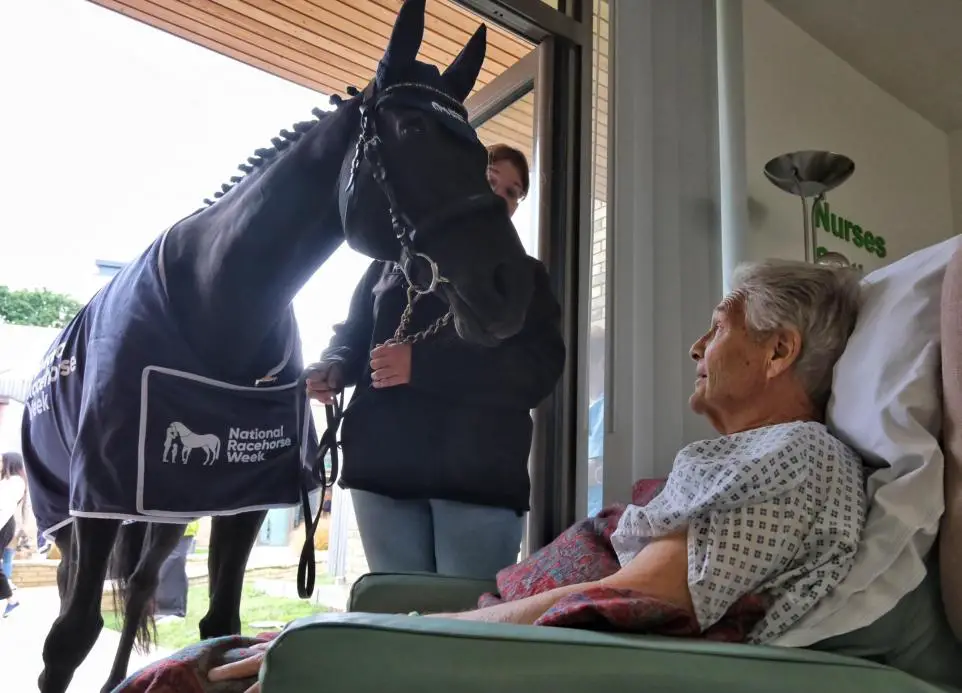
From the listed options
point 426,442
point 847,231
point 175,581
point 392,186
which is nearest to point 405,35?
point 392,186

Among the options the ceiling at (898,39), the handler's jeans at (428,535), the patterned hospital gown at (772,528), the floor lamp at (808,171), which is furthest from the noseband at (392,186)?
the ceiling at (898,39)

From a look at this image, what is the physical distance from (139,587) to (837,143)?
242 cm

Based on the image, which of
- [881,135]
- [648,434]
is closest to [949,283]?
[648,434]

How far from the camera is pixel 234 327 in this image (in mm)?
1188

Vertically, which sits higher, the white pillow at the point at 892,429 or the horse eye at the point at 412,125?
A: the horse eye at the point at 412,125

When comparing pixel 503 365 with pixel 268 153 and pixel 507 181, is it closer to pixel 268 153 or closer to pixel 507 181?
pixel 507 181

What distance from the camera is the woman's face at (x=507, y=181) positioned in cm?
147

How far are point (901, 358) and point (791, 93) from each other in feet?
5.80

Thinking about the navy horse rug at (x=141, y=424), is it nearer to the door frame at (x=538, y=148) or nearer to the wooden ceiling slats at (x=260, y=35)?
the wooden ceiling slats at (x=260, y=35)

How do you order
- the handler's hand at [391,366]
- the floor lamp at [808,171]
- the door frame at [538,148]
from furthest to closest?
the floor lamp at [808,171], the door frame at [538,148], the handler's hand at [391,366]

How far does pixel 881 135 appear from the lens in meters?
2.69

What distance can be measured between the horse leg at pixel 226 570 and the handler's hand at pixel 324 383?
217 millimetres

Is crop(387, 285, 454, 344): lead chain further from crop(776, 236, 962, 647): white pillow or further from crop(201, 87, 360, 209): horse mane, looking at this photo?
crop(776, 236, 962, 647): white pillow

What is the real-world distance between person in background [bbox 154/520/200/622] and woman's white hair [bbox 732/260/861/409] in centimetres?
89
